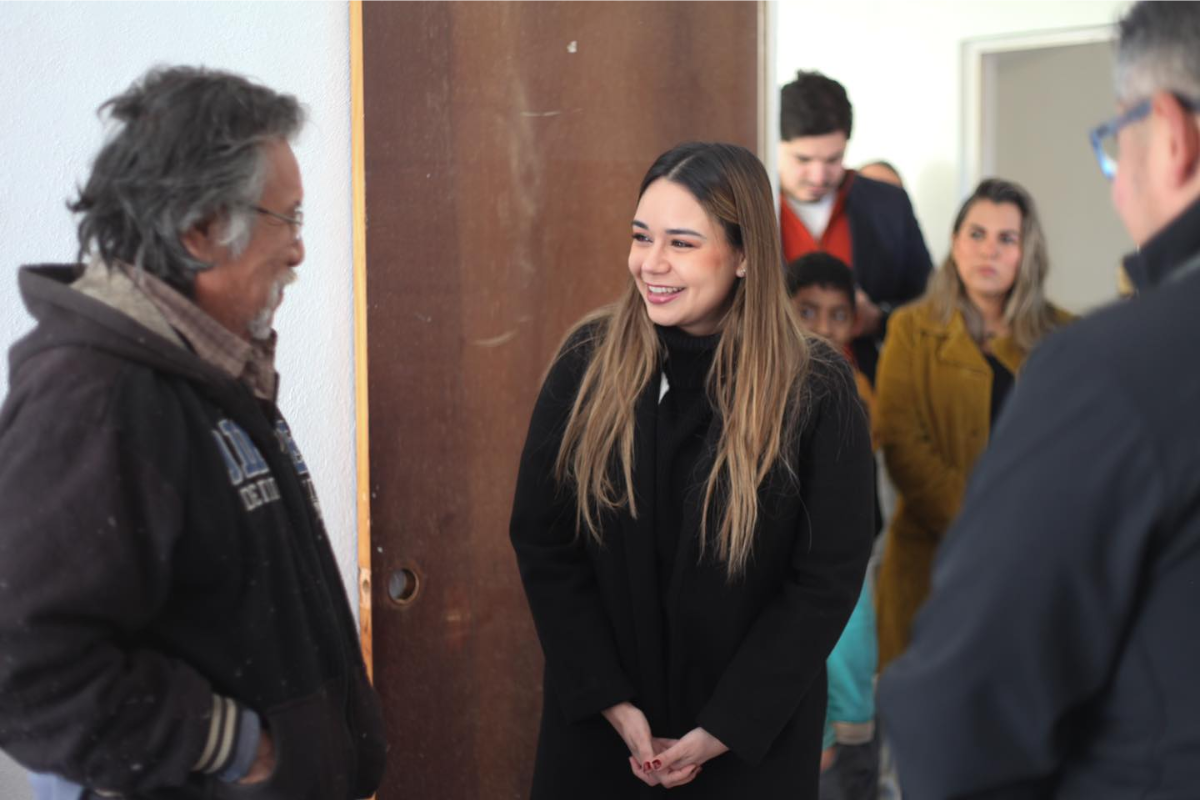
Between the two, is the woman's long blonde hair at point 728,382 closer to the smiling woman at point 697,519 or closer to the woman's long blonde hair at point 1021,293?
the smiling woman at point 697,519

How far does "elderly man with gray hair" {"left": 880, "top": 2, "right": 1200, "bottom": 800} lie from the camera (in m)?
0.95

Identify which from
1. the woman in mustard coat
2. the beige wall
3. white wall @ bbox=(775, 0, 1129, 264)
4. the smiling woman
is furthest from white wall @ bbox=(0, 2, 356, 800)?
the beige wall

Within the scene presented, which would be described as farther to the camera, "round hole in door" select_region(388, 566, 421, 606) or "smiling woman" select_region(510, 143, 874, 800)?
"round hole in door" select_region(388, 566, 421, 606)

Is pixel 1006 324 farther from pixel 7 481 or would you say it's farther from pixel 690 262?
pixel 7 481

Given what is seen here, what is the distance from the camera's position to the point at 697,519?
181 centimetres

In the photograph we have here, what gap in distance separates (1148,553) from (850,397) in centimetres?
92

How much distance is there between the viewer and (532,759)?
2357 mm

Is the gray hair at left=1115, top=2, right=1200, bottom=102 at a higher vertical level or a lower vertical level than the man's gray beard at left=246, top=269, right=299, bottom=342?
higher

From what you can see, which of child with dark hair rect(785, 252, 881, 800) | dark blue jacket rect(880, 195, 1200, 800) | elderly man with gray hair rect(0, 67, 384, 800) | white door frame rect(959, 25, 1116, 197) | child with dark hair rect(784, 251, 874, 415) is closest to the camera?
dark blue jacket rect(880, 195, 1200, 800)

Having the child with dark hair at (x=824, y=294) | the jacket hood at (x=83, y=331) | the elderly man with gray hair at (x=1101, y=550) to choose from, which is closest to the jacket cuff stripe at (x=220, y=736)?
the jacket hood at (x=83, y=331)

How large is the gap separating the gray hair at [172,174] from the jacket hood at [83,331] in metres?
0.07

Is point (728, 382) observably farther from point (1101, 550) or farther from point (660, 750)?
point (1101, 550)

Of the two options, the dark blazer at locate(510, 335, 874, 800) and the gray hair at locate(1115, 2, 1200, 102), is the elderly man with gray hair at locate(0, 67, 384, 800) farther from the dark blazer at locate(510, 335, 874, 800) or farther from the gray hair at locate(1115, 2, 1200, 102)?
the gray hair at locate(1115, 2, 1200, 102)

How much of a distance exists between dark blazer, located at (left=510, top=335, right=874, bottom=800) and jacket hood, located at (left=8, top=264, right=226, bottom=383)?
80 cm
